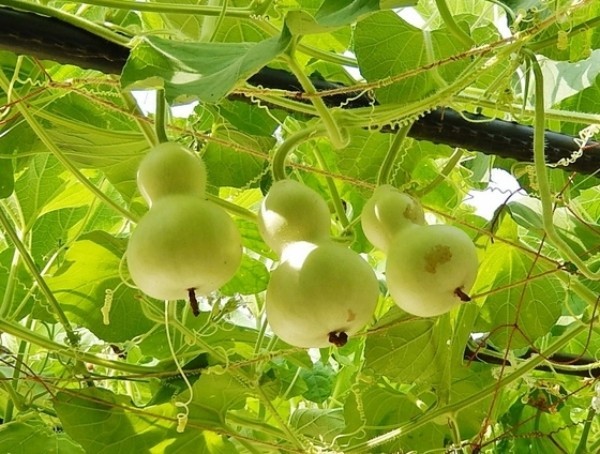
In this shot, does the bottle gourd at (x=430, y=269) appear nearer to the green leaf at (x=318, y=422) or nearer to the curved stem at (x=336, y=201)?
the curved stem at (x=336, y=201)

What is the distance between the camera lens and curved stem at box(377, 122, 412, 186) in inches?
28.2

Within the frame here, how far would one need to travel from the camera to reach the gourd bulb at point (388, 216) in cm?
67

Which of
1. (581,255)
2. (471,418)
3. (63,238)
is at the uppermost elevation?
(63,238)

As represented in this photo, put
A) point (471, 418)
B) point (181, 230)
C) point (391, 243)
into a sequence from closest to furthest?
point (181, 230) < point (391, 243) < point (471, 418)

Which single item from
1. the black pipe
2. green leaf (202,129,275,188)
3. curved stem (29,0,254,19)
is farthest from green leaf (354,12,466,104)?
green leaf (202,129,275,188)

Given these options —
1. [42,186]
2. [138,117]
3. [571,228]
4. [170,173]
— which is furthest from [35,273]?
[571,228]

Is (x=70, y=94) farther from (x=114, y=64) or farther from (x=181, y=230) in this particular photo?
(x=181, y=230)

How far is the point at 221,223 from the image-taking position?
56 cm

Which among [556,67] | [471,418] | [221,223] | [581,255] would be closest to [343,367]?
[471,418]

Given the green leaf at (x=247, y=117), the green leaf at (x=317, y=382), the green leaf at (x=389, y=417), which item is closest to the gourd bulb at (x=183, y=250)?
the green leaf at (x=247, y=117)

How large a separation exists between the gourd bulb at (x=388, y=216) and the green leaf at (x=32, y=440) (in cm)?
62

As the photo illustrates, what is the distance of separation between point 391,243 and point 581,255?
53 centimetres

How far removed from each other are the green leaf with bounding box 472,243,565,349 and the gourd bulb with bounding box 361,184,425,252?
1.37 feet

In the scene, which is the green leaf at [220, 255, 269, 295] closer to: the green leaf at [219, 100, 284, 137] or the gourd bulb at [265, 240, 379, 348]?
the green leaf at [219, 100, 284, 137]
